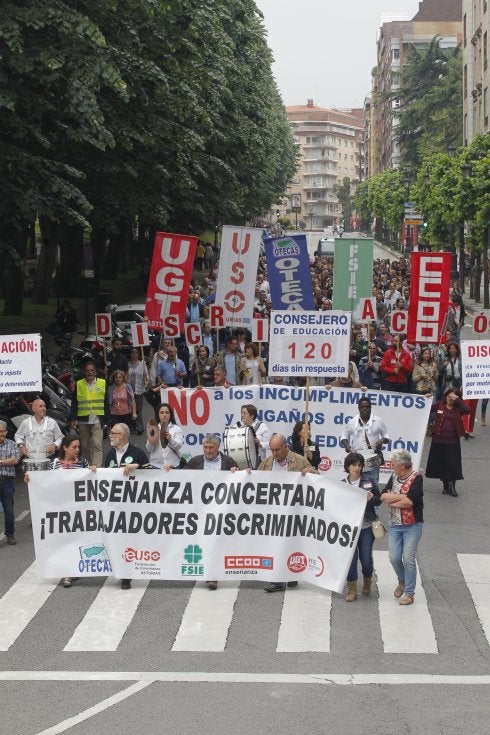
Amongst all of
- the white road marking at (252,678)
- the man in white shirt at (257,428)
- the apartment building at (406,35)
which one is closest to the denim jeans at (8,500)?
the man in white shirt at (257,428)

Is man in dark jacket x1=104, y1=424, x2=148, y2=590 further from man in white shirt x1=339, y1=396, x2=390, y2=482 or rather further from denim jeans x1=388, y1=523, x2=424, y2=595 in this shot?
man in white shirt x1=339, y1=396, x2=390, y2=482

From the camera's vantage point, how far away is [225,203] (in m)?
46.0

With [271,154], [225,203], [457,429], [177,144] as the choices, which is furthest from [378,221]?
[457,429]

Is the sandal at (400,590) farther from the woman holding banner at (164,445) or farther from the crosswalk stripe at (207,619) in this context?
the woman holding banner at (164,445)

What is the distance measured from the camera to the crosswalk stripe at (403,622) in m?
11.4

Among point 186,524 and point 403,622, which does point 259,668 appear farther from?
point 186,524

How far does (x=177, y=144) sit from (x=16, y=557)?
51.5 ft

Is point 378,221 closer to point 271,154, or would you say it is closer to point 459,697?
point 271,154

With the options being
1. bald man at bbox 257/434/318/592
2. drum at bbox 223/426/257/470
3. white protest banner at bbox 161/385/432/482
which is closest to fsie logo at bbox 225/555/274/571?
bald man at bbox 257/434/318/592

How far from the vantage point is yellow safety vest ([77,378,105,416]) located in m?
18.5

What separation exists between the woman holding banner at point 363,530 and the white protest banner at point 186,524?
29cm

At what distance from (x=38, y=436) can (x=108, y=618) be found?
4087 millimetres

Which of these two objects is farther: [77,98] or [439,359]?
[439,359]

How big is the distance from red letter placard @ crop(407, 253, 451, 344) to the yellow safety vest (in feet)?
21.5
